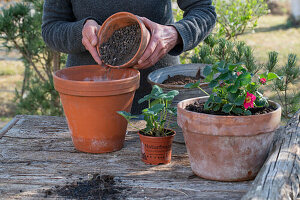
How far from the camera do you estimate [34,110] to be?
Result: 12.5 ft

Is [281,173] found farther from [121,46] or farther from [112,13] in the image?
[112,13]

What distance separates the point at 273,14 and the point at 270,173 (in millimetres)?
8994

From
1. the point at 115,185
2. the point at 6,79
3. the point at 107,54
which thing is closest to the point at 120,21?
the point at 107,54

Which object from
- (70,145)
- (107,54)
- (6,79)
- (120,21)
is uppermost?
(120,21)

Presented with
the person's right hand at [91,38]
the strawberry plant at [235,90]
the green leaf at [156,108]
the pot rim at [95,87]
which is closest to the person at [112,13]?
the person's right hand at [91,38]

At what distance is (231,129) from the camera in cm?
146

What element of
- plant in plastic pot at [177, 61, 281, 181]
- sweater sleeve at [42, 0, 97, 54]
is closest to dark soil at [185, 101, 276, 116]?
plant in plastic pot at [177, 61, 281, 181]

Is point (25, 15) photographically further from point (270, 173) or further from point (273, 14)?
point (273, 14)

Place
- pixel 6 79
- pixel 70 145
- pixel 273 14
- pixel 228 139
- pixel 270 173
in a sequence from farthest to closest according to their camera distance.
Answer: pixel 273 14, pixel 6 79, pixel 70 145, pixel 228 139, pixel 270 173

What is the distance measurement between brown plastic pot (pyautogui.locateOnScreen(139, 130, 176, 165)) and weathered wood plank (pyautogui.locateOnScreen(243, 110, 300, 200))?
1.34 ft

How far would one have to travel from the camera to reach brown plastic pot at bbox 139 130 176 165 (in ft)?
5.53

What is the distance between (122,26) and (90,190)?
89 centimetres

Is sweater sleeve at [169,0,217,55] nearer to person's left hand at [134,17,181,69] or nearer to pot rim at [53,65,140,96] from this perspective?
person's left hand at [134,17,181,69]

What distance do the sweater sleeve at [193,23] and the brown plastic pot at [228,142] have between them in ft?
2.13
